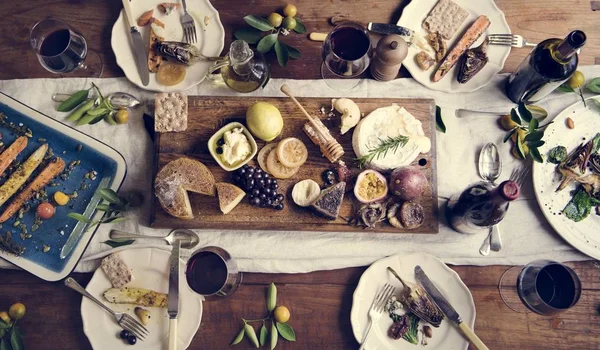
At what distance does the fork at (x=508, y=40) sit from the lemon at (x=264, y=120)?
908 millimetres

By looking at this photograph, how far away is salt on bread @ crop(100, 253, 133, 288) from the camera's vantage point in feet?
5.65

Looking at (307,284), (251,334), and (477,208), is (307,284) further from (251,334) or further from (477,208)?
(477,208)

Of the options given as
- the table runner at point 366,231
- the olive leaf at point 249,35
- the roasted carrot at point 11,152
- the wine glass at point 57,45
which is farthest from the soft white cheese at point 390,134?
the roasted carrot at point 11,152

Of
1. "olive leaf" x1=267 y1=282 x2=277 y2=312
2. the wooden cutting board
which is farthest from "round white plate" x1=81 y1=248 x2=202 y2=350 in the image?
"olive leaf" x1=267 y1=282 x2=277 y2=312

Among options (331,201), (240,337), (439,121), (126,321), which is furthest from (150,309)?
(439,121)

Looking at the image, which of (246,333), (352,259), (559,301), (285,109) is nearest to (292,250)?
(352,259)

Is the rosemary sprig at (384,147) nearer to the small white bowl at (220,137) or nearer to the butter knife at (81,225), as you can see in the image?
the small white bowl at (220,137)

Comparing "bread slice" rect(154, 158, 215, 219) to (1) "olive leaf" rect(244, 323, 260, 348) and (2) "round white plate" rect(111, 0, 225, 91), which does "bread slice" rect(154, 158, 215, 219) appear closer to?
(2) "round white plate" rect(111, 0, 225, 91)

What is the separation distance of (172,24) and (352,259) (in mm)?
1201

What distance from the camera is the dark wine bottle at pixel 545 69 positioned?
5.01ft

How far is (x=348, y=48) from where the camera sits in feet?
5.48

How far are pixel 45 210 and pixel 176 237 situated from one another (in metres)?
0.54

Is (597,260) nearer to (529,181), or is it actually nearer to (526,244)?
(526,244)

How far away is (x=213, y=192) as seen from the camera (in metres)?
1.72
